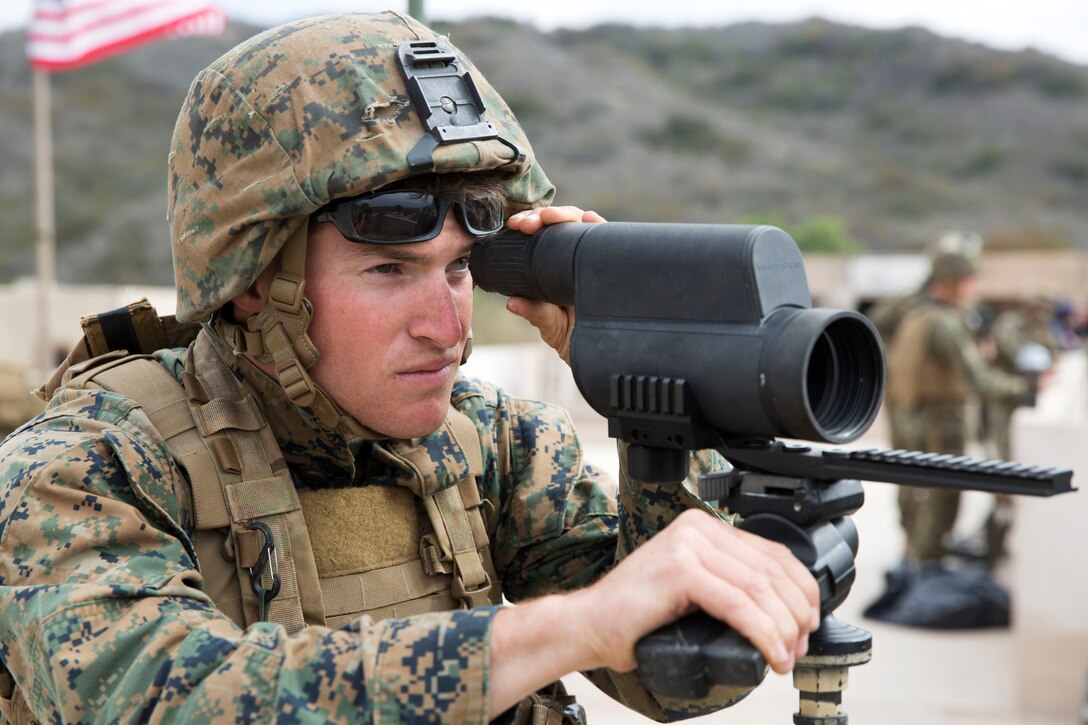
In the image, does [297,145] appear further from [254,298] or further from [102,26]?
[102,26]

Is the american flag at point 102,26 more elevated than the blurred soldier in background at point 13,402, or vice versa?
the american flag at point 102,26

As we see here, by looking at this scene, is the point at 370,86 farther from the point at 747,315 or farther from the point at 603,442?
the point at 603,442

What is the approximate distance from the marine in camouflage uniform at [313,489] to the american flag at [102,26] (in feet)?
31.4

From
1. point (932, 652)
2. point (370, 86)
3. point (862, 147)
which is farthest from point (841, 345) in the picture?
point (862, 147)

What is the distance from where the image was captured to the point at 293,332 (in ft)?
6.77

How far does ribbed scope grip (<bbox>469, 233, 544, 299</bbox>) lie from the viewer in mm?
1978

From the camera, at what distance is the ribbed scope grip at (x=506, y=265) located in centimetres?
198

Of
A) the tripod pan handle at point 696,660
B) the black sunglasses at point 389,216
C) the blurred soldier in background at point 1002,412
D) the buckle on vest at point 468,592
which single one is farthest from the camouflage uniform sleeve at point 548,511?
the blurred soldier in background at point 1002,412

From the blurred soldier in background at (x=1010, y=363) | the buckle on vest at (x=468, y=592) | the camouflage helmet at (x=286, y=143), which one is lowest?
the blurred soldier in background at (x=1010, y=363)

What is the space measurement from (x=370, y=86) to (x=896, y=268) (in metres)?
31.0

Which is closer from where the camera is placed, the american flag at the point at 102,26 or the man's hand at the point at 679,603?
the man's hand at the point at 679,603

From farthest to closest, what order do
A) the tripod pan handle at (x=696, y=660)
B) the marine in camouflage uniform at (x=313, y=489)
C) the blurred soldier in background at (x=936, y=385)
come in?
the blurred soldier in background at (x=936, y=385)
the marine in camouflage uniform at (x=313, y=489)
the tripod pan handle at (x=696, y=660)

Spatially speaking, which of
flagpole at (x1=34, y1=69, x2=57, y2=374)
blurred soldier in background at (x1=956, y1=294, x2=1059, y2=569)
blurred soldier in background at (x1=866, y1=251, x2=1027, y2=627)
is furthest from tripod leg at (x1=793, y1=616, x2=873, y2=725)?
flagpole at (x1=34, y1=69, x2=57, y2=374)

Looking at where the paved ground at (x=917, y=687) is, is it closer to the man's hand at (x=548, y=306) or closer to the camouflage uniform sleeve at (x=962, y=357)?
the camouflage uniform sleeve at (x=962, y=357)
